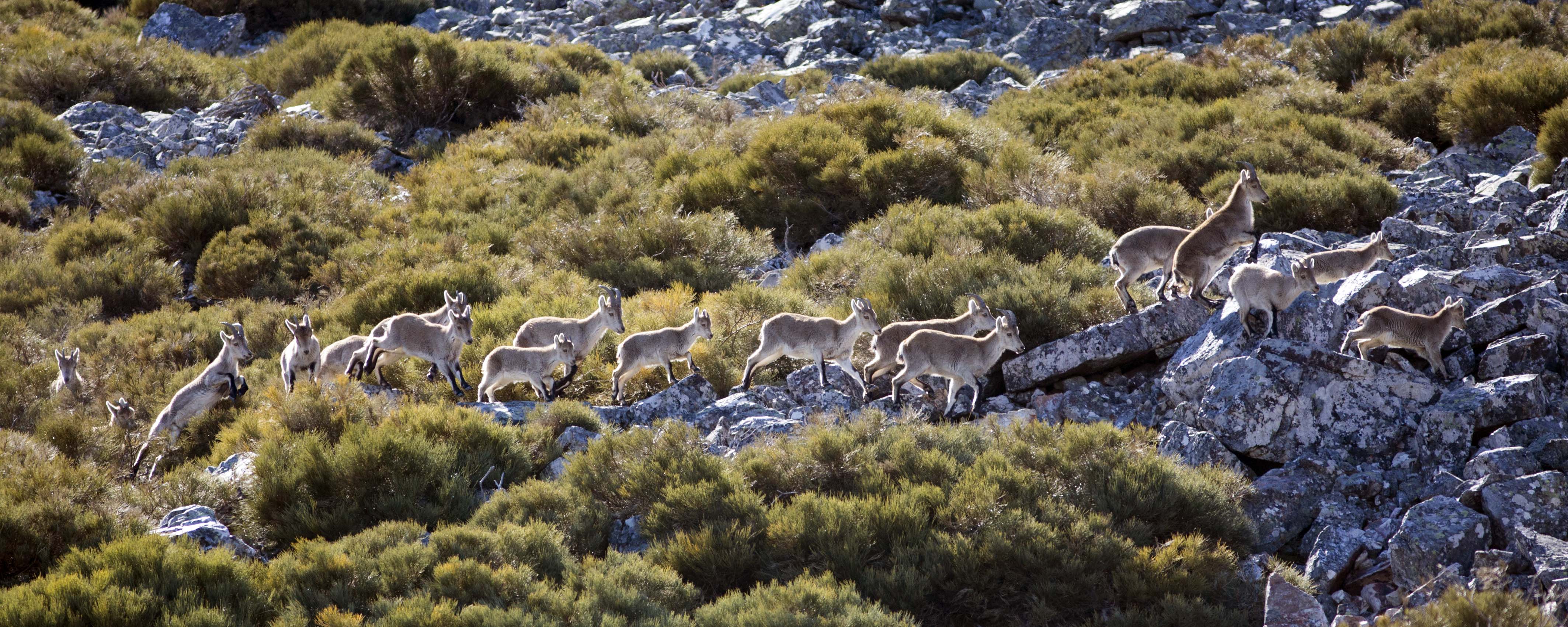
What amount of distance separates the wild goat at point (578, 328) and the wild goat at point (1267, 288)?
18.2 ft

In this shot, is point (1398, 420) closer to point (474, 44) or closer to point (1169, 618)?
point (1169, 618)

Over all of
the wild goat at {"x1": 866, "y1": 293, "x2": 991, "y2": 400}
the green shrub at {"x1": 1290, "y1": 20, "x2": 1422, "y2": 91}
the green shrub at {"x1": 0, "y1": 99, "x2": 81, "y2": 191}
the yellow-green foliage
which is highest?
the yellow-green foliage

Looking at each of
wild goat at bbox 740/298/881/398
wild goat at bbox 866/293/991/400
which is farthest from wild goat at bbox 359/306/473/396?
wild goat at bbox 866/293/991/400

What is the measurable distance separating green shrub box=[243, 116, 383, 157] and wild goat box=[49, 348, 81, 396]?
8784mm

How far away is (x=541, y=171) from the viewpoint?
17609mm

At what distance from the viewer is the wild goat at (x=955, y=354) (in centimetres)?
907

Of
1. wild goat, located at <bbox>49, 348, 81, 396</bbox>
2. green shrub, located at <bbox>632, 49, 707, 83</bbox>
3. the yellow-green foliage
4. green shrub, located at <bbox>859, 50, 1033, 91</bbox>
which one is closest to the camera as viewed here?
the yellow-green foliage

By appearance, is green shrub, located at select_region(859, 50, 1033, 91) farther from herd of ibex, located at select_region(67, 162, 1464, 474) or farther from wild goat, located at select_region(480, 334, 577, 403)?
wild goat, located at select_region(480, 334, 577, 403)

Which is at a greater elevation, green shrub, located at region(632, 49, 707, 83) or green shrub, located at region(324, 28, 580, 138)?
green shrub, located at region(324, 28, 580, 138)

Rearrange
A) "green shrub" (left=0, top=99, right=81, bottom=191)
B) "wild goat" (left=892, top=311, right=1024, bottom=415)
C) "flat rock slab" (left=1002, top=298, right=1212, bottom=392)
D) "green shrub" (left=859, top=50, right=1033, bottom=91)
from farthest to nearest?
"green shrub" (left=859, top=50, right=1033, bottom=91) → "green shrub" (left=0, top=99, right=81, bottom=191) → "flat rock slab" (left=1002, top=298, right=1212, bottom=392) → "wild goat" (left=892, top=311, right=1024, bottom=415)

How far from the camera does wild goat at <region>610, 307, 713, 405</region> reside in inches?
384

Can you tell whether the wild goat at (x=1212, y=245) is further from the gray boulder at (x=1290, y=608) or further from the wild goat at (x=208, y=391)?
the wild goat at (x=208, y=391)

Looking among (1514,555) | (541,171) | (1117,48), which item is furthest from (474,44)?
(1514,555)

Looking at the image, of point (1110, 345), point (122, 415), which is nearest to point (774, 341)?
point (1110, 345)
